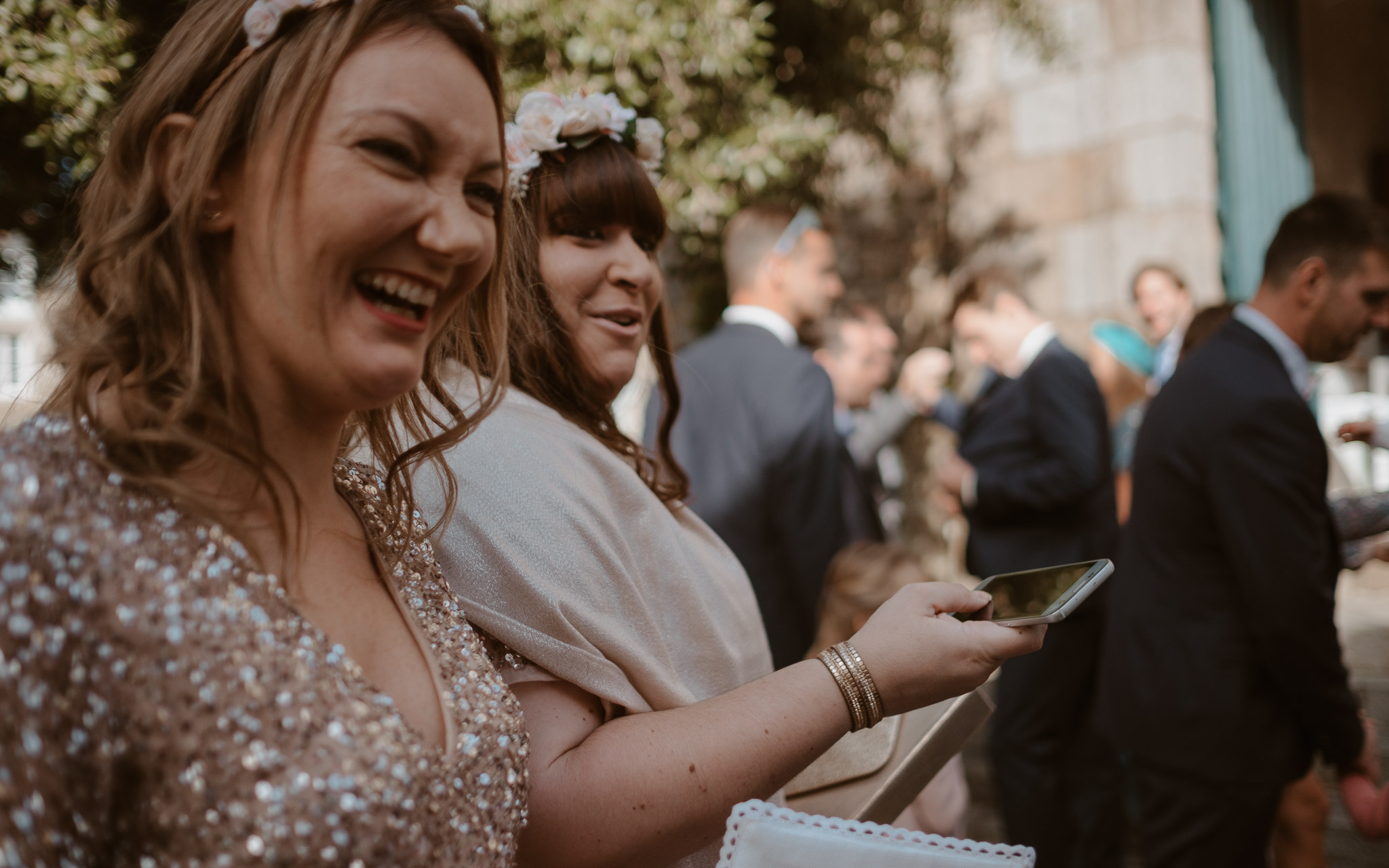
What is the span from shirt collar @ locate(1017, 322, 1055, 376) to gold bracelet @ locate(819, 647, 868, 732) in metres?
3.26

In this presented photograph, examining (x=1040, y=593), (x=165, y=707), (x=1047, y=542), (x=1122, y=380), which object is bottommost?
(x=1047, y=542)

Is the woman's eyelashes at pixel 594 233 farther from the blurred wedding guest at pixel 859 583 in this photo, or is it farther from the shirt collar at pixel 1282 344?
the shirt collar at pixel 1282 344

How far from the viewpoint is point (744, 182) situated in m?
5.07

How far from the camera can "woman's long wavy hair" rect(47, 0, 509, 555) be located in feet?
2.98

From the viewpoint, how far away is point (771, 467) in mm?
3709

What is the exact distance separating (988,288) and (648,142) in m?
3.07

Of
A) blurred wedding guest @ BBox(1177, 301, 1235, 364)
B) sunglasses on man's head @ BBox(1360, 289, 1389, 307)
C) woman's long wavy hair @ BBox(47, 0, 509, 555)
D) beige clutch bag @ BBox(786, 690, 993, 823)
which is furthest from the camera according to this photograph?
blurred wedding guest @ BBox(1177, 301, 1235, 364)

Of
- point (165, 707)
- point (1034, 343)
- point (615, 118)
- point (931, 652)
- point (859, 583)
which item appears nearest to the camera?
point (165, 707)

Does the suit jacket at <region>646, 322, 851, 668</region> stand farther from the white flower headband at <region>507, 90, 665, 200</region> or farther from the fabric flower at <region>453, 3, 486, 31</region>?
the fabric flower at <region>453, 3, 486, 31</region>

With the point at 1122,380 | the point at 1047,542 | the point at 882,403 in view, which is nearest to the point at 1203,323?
the point at 1047,542

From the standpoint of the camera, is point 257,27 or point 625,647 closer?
Answer: point 257,27

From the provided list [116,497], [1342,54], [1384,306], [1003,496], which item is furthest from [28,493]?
[1342,54]

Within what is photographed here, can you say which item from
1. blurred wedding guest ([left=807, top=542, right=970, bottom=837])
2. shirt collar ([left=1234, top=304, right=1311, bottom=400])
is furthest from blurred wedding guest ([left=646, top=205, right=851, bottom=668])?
shirt collar ([left=1234, top=304, right=1311, bottom=400])

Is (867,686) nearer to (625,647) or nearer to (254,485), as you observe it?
(625,647)
